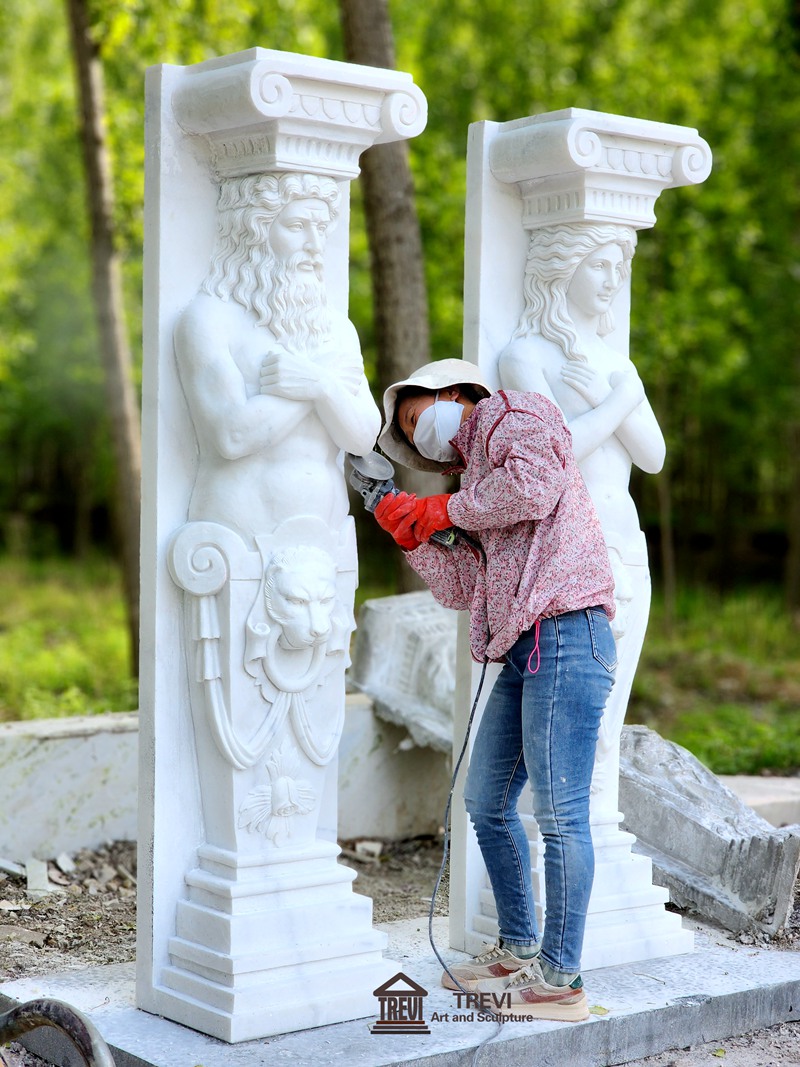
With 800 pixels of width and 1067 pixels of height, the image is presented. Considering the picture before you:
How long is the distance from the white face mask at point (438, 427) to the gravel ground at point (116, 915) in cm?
180

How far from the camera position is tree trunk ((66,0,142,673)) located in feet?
29.2

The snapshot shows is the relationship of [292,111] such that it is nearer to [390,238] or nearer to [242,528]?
[242,528]

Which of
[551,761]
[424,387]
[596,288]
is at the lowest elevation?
[551,761]

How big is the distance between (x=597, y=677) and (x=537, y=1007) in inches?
38.3

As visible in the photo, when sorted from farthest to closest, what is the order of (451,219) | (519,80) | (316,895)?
1. (519,80)
2. (451,219)
3. (316,895)

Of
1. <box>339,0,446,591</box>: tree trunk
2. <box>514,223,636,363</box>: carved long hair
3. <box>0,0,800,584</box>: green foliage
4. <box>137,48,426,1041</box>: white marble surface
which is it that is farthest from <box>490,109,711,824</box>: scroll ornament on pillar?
<box>0,0,800,584</box>: green foliage

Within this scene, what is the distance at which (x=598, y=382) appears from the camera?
434cm

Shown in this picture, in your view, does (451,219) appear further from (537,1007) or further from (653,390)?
(537,1007)

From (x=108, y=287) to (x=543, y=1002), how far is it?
6573 mm

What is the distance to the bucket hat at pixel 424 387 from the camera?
150 inches

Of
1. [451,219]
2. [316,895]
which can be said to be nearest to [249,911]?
[316,895]

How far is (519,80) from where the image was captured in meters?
15.8

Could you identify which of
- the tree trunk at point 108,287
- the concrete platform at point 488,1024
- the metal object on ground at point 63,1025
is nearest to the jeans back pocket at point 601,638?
the concrete platform at point 488,1024

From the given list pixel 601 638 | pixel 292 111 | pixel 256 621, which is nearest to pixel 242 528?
pixel 256 621
